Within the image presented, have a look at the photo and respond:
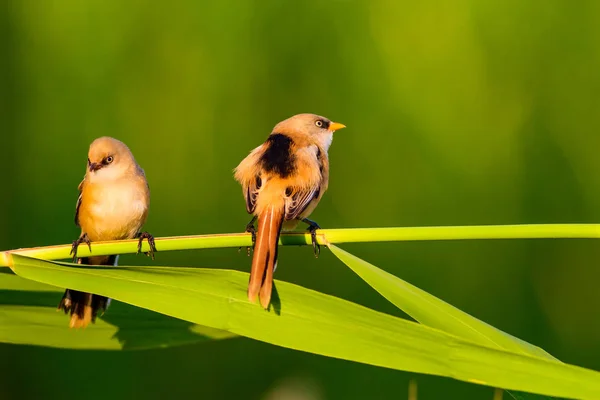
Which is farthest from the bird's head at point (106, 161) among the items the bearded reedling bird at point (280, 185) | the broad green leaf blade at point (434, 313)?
the broad green leaf blade at point (434, 313)

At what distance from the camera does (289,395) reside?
236 centimetres

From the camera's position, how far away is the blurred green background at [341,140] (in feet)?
10.8

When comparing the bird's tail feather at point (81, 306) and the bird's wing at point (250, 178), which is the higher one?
the bird's wing at point (250, 178)

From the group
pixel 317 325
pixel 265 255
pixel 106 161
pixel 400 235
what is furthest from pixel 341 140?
pixel 317 325

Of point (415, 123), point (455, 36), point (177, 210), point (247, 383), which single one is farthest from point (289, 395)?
point (455, 36)

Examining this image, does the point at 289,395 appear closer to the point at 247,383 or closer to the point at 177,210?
the point at 247,383

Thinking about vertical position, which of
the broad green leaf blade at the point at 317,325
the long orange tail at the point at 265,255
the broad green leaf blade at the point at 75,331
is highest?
the long orange tail at the point at 265,255

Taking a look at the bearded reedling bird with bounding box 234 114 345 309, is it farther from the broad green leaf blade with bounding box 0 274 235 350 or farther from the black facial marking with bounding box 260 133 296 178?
the broad green leaf blade with bounding box 0 274 235 350

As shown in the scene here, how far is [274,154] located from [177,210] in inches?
66.6

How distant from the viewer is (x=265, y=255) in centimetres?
121

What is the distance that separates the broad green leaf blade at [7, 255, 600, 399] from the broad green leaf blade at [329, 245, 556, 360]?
0.11m

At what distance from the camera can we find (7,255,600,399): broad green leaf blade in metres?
0.86

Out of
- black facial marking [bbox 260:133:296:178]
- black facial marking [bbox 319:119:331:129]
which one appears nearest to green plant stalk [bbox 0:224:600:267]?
black facial marking [bbox 260:133:296:178]

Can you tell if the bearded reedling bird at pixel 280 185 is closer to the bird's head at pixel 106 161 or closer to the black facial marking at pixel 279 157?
the black facial marking at pixel 279 157
